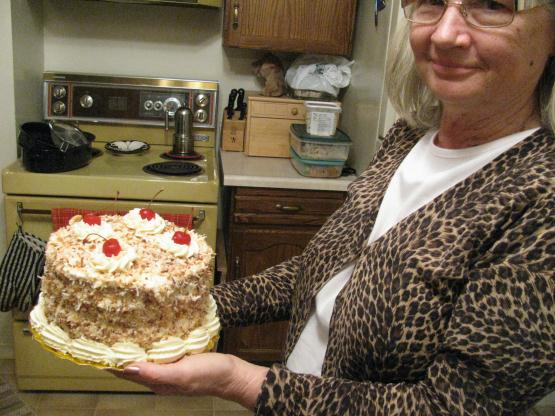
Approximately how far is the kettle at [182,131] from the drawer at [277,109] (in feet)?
0.98

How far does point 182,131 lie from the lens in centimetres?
248

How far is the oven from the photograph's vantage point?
2.05 meters

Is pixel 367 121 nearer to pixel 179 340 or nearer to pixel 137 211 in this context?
pixel 137 211

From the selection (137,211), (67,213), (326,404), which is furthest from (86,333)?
(67,213)

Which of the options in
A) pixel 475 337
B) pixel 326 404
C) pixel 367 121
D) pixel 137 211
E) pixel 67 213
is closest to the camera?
pixel 475 337

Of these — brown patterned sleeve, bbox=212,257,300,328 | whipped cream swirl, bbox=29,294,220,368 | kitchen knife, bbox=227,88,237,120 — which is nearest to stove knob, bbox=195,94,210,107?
kitchen knife, bbox=227,88,237,120

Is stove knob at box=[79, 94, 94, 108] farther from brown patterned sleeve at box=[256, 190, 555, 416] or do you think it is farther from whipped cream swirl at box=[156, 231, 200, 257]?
brown patterned sleeve at box=[256, 190, 555, 416]

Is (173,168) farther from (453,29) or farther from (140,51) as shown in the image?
(453,29)

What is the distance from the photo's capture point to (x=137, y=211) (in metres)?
1.10

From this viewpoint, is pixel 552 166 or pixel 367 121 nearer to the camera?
pixel 552 166

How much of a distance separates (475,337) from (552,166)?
0.28 metres

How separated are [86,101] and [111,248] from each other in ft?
6.11

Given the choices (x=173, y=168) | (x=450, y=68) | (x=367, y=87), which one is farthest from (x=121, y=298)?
(x=367, y=87)

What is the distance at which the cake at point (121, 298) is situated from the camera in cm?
91
